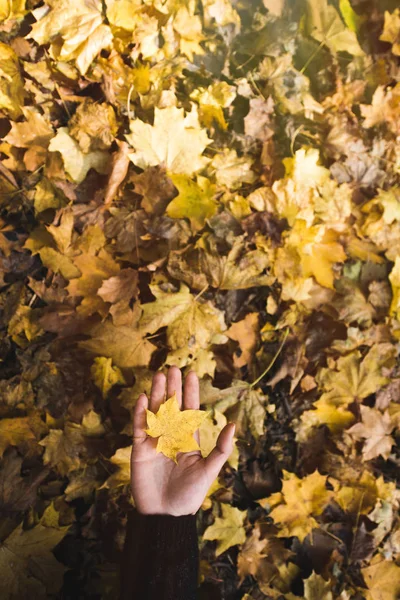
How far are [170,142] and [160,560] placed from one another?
127 centimetres

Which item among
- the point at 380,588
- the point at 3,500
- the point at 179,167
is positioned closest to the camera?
the point at 3,500

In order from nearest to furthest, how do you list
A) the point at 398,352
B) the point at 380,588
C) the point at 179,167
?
the point at 179,167, the point at 380,588, the point at 398,352

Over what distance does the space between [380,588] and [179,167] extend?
169cm

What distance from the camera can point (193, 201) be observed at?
1545mm

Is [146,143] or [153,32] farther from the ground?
[153,32]

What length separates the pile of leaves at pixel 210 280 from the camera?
1.50 m

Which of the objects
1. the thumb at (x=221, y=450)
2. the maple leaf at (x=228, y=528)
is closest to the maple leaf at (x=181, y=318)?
the thumb at (x=221, y=450)

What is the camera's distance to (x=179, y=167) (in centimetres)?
157

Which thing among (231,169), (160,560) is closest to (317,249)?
(231,169)

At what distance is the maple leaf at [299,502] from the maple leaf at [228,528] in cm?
12

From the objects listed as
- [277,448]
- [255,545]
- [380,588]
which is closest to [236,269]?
[277,448]

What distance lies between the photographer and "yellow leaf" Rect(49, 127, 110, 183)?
4.99 feet

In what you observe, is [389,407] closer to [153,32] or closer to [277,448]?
[277,448]

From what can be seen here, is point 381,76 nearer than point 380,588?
No
